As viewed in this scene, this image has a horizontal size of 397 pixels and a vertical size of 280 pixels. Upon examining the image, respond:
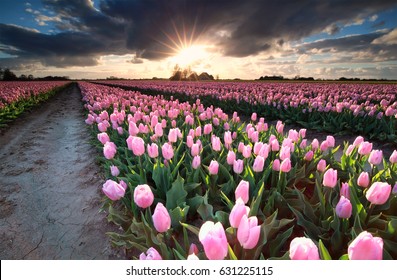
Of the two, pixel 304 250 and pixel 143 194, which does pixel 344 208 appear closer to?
pixel 304 250

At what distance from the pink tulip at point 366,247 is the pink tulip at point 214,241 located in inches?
19.4

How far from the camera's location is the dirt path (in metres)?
2.74

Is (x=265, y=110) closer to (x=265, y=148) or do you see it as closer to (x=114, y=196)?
(x=265, y=148)

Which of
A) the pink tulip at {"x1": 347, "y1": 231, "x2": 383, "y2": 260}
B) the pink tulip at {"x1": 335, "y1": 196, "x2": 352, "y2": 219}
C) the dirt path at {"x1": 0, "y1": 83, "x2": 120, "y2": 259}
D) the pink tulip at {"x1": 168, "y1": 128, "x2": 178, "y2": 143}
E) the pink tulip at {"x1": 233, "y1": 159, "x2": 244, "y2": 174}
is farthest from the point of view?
the pink tulip at {"x1": 168, "y1": 128, "x2": 178, "y2": 143}

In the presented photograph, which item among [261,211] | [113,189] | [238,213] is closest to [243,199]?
[238,213]

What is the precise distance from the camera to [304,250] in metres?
1.03

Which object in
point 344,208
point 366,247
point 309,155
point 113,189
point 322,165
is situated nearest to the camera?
point 366,247

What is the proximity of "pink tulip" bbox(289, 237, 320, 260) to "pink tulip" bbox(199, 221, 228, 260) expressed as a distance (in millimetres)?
279

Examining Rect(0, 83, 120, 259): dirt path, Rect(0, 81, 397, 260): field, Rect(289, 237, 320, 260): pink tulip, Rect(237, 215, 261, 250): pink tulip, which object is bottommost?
Rect(0, 83, 120, 259): dirt path

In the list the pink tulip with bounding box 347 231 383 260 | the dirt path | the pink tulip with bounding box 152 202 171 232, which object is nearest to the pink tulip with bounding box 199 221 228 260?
the pink tulip with bounding box 152 202 171 232

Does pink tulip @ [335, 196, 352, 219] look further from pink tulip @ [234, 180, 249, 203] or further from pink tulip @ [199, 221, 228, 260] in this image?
pink tulip @ [199, 221, 228, 260]

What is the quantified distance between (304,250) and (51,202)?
12.2 feet
